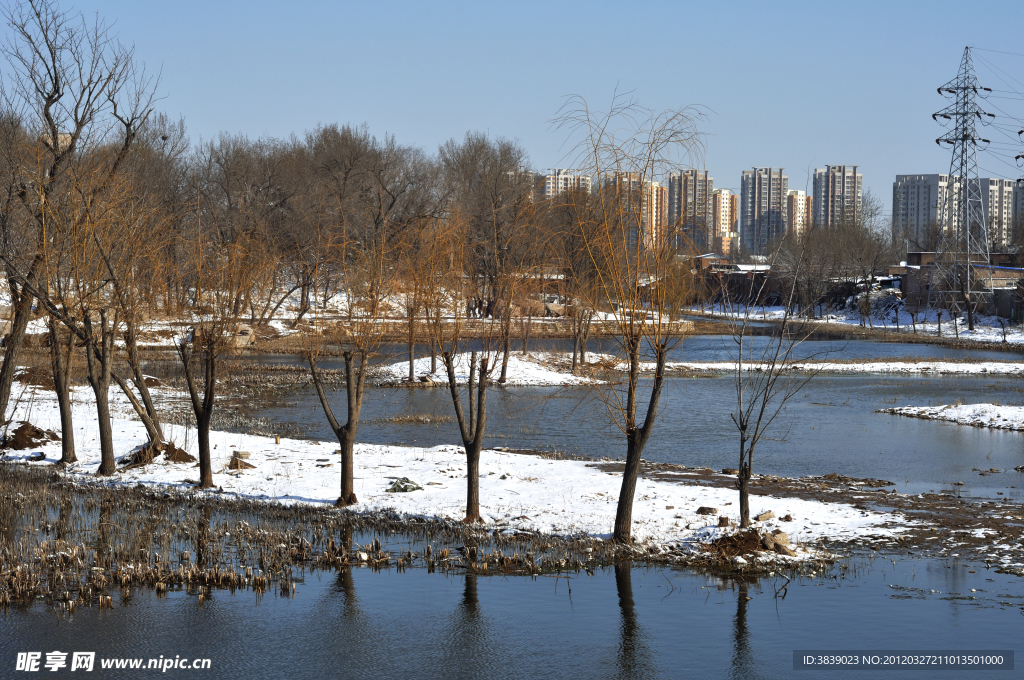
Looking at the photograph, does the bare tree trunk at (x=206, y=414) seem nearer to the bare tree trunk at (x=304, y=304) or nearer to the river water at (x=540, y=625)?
the bare tree trunk at (x=304, y=304)

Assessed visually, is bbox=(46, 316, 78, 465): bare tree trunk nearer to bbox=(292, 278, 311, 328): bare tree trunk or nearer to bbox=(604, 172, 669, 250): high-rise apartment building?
bbox=(292, 278, 311, 328): bare tree trunk

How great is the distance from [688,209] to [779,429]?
15.2m

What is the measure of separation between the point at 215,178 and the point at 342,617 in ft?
221

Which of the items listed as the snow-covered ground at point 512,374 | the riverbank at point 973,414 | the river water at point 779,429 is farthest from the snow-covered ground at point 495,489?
the snow-covered ground at point 512,374

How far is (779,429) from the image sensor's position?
25.3m

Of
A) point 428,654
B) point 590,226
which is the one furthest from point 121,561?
point 590,226

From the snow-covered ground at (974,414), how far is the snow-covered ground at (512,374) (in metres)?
11.8

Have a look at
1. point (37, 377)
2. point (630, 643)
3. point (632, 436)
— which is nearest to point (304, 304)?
point (632, 436)

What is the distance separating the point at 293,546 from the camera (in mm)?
12055

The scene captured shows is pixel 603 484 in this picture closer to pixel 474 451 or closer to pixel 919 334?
pixel 474 451

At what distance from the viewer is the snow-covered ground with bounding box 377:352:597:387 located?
35969 millimetres

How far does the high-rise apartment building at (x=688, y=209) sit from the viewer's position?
37.5 feet

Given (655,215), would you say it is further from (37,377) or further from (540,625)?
(37,377)

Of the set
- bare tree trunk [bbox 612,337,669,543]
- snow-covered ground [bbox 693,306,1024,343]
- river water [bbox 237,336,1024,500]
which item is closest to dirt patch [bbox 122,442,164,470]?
river water [bbox 237,336,1024,500]
